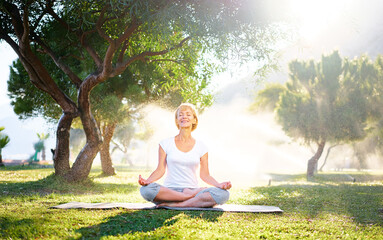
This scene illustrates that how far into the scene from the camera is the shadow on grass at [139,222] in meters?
4.46

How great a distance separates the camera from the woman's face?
6656mm

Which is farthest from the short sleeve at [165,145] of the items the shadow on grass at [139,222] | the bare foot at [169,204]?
the shadow on grass at [139,222]

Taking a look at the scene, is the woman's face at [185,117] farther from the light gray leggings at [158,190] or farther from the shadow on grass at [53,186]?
the shadow on grass at [53,186]

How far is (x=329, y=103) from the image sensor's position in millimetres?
27344

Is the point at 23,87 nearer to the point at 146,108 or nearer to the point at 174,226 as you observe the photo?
the point at 146,108

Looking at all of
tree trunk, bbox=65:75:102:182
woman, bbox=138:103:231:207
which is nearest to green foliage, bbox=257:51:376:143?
tree trunk, bbox=65:75:102:182

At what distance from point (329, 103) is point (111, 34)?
19896 millimetres

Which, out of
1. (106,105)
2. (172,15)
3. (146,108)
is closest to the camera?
(172,15)

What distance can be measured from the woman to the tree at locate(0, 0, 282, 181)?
3.83m

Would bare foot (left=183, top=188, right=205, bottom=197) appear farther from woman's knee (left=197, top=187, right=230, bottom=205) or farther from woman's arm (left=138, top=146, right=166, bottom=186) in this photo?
woman's arm (left=138, top=146, right=166, bottom=186)

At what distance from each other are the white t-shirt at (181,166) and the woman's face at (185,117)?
43 centimetres

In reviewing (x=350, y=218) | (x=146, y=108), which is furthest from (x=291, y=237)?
(x=146, y=108)

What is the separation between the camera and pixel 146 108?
73.6 feet

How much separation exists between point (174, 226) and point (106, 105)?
1495 cm
